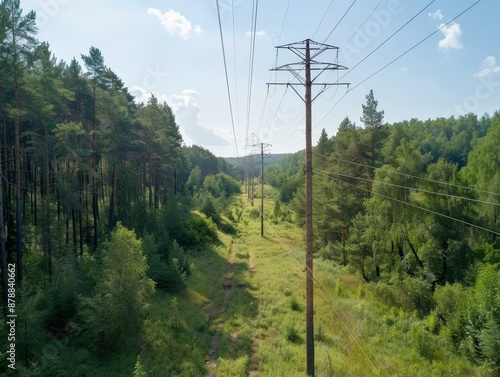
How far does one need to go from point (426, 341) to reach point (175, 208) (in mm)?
25127

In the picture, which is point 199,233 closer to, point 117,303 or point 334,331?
point 334,331

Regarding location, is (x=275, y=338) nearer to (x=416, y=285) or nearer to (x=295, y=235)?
(x=416, y=285)

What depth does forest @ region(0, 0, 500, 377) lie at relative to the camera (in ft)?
46.3

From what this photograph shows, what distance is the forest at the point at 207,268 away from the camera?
14.1m

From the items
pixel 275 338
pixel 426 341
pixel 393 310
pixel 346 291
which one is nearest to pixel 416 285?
pixel 393 310

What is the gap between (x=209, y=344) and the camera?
16.5 meters

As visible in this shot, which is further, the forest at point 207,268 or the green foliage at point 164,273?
the green foliage at point 164,273

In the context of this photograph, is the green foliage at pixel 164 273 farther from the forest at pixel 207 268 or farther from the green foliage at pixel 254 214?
the green foliage at pixel 254 214

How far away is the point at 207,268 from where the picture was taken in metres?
30.1

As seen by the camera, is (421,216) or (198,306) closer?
(198,306)

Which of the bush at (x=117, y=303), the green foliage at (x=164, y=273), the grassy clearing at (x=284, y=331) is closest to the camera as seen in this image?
the bush at (x=117, y=303)

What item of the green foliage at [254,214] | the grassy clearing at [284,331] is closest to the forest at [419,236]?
the grassy clearing at [284,331]

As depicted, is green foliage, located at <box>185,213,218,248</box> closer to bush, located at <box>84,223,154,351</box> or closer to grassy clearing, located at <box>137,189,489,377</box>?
grassy clearing, located at <box>137,189,489,377</box>

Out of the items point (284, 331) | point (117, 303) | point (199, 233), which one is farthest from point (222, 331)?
point (199, 233)
